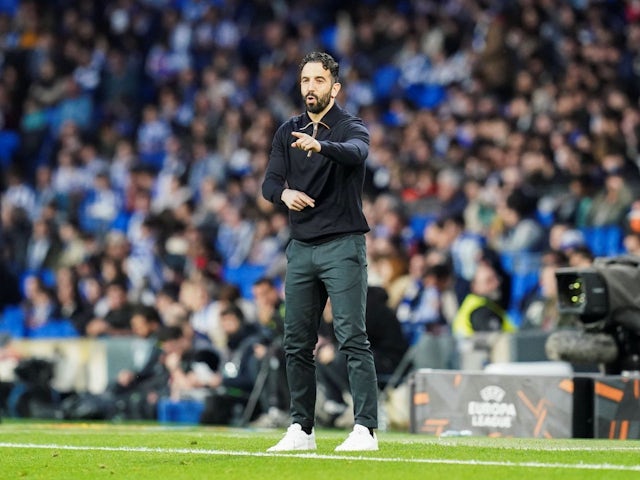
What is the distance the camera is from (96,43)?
25.9m

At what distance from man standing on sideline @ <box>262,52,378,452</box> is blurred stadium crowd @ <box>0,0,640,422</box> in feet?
18.3

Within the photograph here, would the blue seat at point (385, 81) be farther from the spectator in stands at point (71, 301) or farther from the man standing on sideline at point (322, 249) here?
the man standing on sideline at point (322, 249)

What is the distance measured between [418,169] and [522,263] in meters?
2.77

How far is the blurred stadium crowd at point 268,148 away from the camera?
51.6 ft

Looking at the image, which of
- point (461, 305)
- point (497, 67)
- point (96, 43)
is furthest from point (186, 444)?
point (96, 43)

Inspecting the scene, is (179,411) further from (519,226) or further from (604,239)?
(604,239)

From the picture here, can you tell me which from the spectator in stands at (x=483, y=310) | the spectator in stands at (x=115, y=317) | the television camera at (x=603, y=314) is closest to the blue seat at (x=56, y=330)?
the spectator in stands at (x=115, y=317)

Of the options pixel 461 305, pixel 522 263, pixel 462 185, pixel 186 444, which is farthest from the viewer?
pixel 462 185

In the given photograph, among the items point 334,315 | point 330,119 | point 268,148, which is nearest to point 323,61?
point 330,119

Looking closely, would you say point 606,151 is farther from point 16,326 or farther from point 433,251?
point 16,326

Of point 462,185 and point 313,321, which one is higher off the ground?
point 462,185

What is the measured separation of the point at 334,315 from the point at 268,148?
12949 millimetres

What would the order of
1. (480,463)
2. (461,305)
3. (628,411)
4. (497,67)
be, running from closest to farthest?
(480,463) < (628,411) < (461,305) < (497,67)

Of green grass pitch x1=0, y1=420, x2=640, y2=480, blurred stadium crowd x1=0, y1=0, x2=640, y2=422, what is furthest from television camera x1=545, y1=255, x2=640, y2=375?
blurred stadium crowd x1=0, y1=0, x2=640, y2=422
